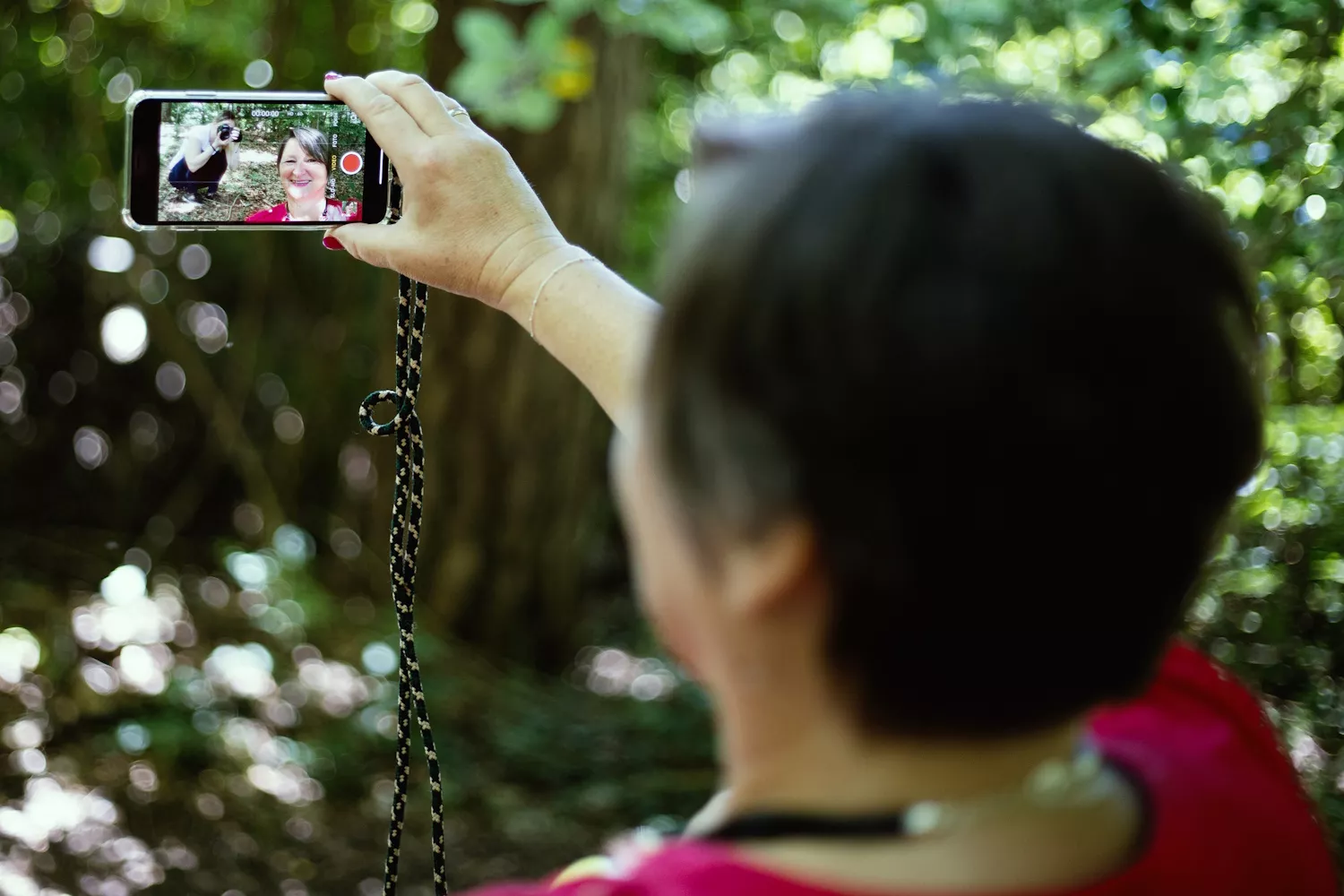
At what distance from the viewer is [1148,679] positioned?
578 millimetres

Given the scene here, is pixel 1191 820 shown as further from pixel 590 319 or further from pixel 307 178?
pixel 307 178

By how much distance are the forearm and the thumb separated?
13 centimetres

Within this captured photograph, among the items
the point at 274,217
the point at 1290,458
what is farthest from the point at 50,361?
the point at 1290,458

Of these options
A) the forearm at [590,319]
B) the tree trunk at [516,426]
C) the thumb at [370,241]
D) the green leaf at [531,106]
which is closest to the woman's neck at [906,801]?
the forearm at [590,319]

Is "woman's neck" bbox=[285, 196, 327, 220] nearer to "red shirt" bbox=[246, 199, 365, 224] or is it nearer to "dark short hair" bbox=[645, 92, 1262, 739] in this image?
"red shirt" bbox=[246, 199, 365, 224]

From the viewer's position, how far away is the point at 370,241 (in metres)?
1.14

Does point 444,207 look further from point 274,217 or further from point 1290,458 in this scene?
point 1290,458

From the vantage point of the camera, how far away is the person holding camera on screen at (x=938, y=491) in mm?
484

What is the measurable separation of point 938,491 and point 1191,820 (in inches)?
8.6

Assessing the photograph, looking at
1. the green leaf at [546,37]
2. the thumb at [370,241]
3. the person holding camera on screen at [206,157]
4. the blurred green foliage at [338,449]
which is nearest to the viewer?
the thumb at [370,241]

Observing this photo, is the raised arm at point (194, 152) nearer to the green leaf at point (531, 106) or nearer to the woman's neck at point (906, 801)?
the woman's neck at point (906, 801)

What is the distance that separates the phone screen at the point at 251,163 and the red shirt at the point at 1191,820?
0.82 metres

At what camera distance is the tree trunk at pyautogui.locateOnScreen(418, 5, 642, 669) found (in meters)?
3.75

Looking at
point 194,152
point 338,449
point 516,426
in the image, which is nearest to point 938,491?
point 194,152
